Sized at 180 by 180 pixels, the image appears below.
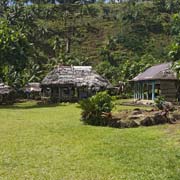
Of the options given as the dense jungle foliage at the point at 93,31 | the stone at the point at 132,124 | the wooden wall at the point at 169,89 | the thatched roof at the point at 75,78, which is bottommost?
the stone at the point at 132,124

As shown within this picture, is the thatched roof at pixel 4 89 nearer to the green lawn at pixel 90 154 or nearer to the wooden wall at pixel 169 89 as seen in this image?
the wooden wall at pixel 169 89

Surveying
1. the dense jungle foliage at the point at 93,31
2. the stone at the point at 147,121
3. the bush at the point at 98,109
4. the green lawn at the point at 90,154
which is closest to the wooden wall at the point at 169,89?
the bush at the point at 98,109

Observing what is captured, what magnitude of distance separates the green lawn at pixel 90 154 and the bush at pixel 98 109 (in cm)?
195

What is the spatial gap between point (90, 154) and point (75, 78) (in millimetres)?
29117

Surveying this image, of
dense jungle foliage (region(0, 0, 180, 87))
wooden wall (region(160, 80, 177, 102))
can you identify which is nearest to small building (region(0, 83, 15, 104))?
dense jungle foliage (region(0, 0, 180, 87))

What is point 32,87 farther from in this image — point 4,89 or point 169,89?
point 169,89

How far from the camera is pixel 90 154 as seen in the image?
945 centimetres

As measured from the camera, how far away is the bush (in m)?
16.2

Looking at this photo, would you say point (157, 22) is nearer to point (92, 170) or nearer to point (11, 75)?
point (11, 75)

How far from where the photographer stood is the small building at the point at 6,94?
36.2 m

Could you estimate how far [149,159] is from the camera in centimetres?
873

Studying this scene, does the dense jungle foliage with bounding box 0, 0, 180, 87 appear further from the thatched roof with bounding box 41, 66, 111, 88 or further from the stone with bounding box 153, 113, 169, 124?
the stone with bounding box 153, 113, 169, 124

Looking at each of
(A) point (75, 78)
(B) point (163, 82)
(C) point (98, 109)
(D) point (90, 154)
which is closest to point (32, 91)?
(A) point (75, 78)

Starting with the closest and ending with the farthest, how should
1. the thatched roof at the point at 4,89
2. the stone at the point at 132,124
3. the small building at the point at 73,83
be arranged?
1. the stone at the point at 132,124
2. the thatched roof at the point at 4,89
3. the small building at the point at 73,83
